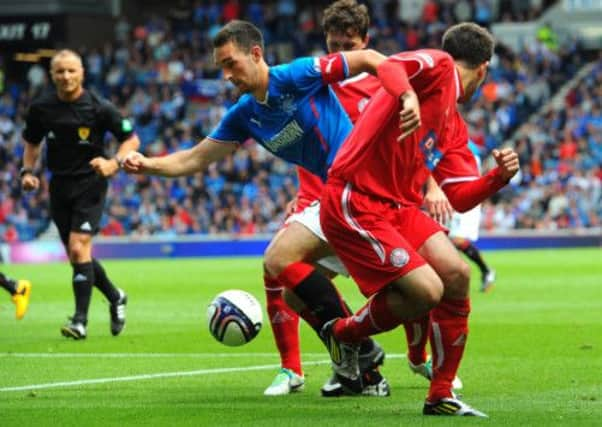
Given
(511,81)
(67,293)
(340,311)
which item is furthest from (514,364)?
(511,81)

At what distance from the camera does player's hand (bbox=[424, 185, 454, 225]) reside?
8.45 metres

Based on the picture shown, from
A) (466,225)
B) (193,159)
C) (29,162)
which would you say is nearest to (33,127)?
(29,162)

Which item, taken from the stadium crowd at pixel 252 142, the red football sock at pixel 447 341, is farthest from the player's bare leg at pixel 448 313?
the stadium crowd at pixel 252 142

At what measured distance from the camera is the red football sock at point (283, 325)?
8.84m

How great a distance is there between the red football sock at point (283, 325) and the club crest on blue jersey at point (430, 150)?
1.57 meters

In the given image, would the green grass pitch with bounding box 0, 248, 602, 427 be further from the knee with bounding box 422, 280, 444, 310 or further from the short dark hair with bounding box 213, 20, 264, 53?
Result: the short dark hair with bounding box 213, 20, 264, 53

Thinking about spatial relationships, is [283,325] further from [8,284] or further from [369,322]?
[8,284]

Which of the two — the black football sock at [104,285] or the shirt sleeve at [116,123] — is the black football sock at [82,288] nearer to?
the black football sock at [104,285]

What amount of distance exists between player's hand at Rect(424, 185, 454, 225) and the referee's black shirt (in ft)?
16.1

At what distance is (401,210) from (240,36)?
1.43 metres

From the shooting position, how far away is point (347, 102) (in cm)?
891

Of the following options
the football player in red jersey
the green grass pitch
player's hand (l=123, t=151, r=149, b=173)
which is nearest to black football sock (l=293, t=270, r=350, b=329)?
the football player in red jersey

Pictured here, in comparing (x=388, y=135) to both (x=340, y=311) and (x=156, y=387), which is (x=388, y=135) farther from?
(x=156, y=387)

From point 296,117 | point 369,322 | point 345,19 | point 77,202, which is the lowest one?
point 369,322
